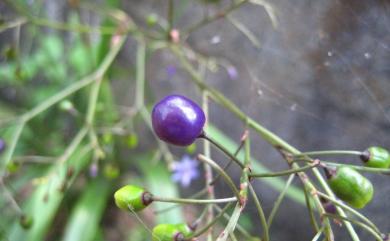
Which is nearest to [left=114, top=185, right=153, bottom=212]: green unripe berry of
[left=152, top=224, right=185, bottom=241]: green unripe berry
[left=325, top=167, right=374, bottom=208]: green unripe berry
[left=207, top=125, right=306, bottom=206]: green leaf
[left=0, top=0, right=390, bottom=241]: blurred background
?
[left=152, top=224, right=185, bottom=241]: green unripe berry

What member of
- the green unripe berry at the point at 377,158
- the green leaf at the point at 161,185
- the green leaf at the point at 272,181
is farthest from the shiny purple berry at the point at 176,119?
the green leaf at the point at 161,185

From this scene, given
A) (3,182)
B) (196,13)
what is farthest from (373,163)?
(196,13)

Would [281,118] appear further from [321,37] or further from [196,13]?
[196,13]

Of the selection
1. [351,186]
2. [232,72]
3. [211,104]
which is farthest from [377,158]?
[211,104]

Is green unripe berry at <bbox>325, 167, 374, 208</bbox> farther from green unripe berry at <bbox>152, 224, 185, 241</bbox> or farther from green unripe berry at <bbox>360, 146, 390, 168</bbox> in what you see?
green unripe berry at <bbox>152, 224, 185, 241</bbox>

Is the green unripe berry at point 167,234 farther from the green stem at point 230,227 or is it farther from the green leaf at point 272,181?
the green leaf at point 272,181

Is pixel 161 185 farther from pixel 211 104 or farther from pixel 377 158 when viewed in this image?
pixel 377 158
